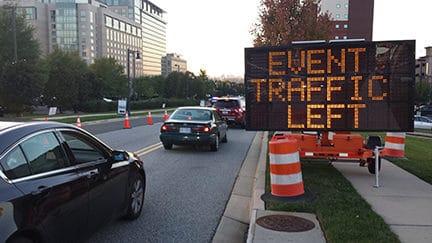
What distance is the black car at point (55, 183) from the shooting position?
10.0 ft

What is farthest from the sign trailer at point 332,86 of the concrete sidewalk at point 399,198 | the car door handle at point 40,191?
the car door handle at point 40,191

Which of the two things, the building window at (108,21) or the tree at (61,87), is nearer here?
the tree at (61,87)

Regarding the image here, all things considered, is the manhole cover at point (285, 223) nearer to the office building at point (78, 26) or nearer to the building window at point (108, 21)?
the office building at point (78, 26)

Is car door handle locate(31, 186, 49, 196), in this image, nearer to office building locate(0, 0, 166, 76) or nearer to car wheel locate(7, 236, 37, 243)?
car wheel locate(7, 236, 37, 243)

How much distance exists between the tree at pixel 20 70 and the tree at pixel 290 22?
2406cm

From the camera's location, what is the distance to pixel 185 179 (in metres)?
8.46

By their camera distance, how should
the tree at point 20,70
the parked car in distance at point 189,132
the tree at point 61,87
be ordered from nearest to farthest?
the parked car in distance at point 189,132
the tree at point 20,70
the tree at point 61,87

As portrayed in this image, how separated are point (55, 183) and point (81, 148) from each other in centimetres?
103

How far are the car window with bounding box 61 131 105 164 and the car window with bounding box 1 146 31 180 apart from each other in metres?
0.75

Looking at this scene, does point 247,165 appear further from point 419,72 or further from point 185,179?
point 419,72

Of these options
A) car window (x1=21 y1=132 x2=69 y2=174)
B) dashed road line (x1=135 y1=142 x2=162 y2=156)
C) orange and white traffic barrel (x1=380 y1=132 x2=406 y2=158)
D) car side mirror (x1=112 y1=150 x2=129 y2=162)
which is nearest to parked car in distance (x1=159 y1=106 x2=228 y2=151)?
dashed road line (x1=135 y1=142 x2=162 y2=156)

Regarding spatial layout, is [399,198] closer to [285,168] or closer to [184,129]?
[285,168]

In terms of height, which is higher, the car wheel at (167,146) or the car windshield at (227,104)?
the car windshield at (227,104)

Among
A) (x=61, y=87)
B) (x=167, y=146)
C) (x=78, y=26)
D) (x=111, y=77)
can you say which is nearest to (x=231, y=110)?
(x=167, y=146)
